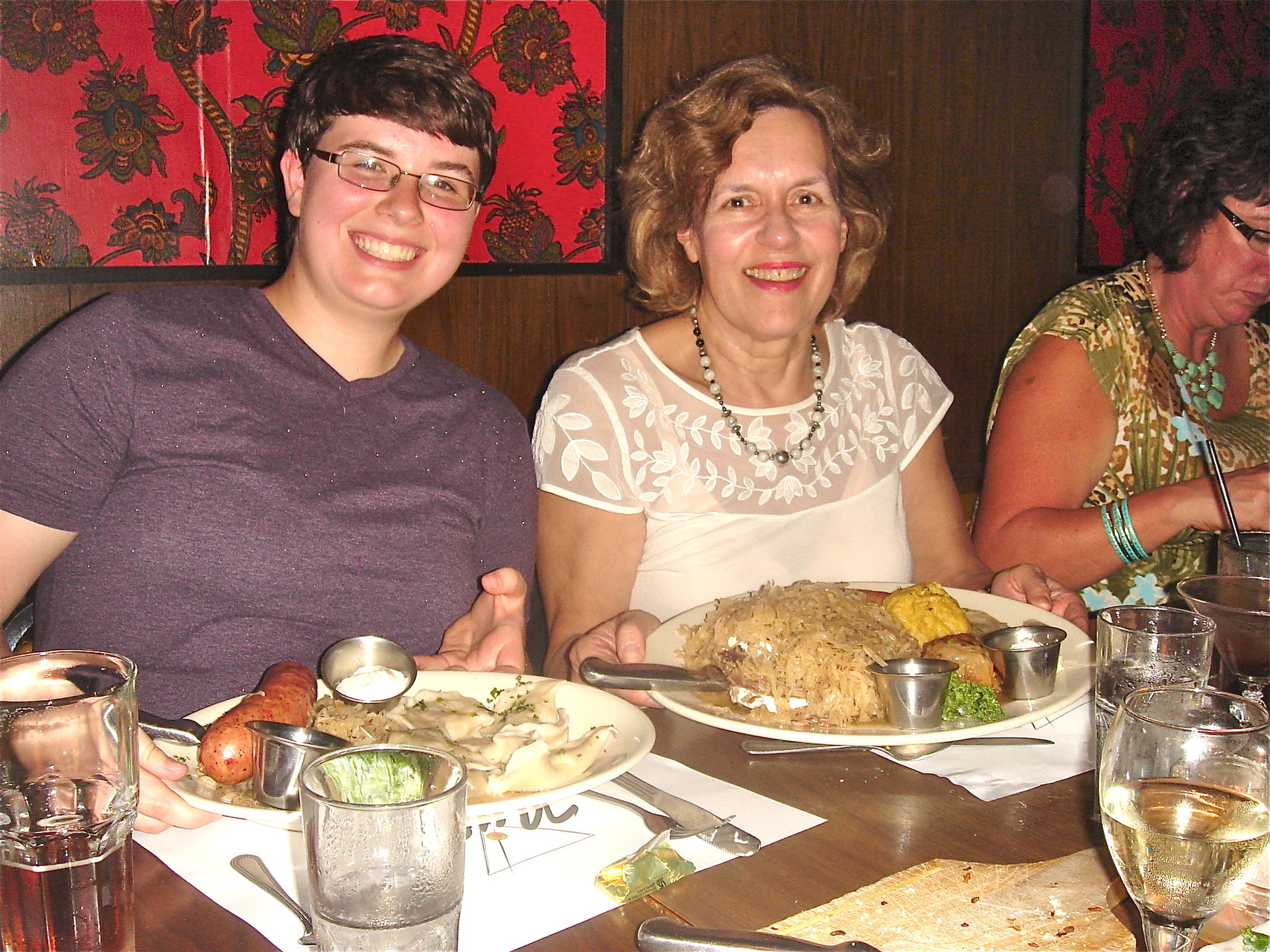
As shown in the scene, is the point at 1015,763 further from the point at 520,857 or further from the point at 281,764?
the point at 281,764

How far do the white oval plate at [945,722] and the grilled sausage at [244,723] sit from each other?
0.50m

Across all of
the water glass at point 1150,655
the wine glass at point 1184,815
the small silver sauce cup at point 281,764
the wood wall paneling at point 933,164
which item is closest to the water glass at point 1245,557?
the water glass at point 1150,655

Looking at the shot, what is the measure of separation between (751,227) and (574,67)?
1311mm

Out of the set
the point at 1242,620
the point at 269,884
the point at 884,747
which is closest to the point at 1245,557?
the point at 1242,620

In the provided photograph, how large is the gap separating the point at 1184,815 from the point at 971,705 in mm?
626

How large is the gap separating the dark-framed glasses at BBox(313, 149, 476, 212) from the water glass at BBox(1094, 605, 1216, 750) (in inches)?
55.9

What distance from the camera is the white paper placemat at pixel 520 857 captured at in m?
1.08

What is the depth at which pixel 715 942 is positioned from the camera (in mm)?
980

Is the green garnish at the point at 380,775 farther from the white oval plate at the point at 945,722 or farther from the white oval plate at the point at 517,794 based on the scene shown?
the white oval plate at the point at 945,722

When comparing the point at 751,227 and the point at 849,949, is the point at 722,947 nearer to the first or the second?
the point at 849,949

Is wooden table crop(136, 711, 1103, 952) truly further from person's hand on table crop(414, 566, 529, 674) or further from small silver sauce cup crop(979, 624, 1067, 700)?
person's hand on table crop(414, 566, 529, 674)

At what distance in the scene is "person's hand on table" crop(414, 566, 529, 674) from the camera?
184 cm

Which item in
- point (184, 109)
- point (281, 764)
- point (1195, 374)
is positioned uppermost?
point (184, 109)

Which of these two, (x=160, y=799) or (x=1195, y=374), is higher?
(x=1195, y=374)
